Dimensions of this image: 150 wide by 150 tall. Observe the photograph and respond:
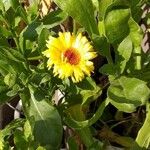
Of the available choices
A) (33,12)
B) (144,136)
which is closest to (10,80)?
(33,12)

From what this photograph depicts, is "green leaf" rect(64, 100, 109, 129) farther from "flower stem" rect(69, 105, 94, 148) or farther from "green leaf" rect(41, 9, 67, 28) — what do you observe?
"green leaf" rect(41, 9, 67, 28)

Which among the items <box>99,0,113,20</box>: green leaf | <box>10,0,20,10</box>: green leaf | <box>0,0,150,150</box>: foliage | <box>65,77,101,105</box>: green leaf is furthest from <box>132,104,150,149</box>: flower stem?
<box>10,0,20,10</box>: green leaf

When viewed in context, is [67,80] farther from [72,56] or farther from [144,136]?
[144,136]

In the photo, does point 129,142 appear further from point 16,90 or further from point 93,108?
point 16,90

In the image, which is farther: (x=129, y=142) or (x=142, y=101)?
(x=129, y=142)

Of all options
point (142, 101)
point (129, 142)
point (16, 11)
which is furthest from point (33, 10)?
point (129, 142)

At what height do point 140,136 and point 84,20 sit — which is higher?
point 84,20
